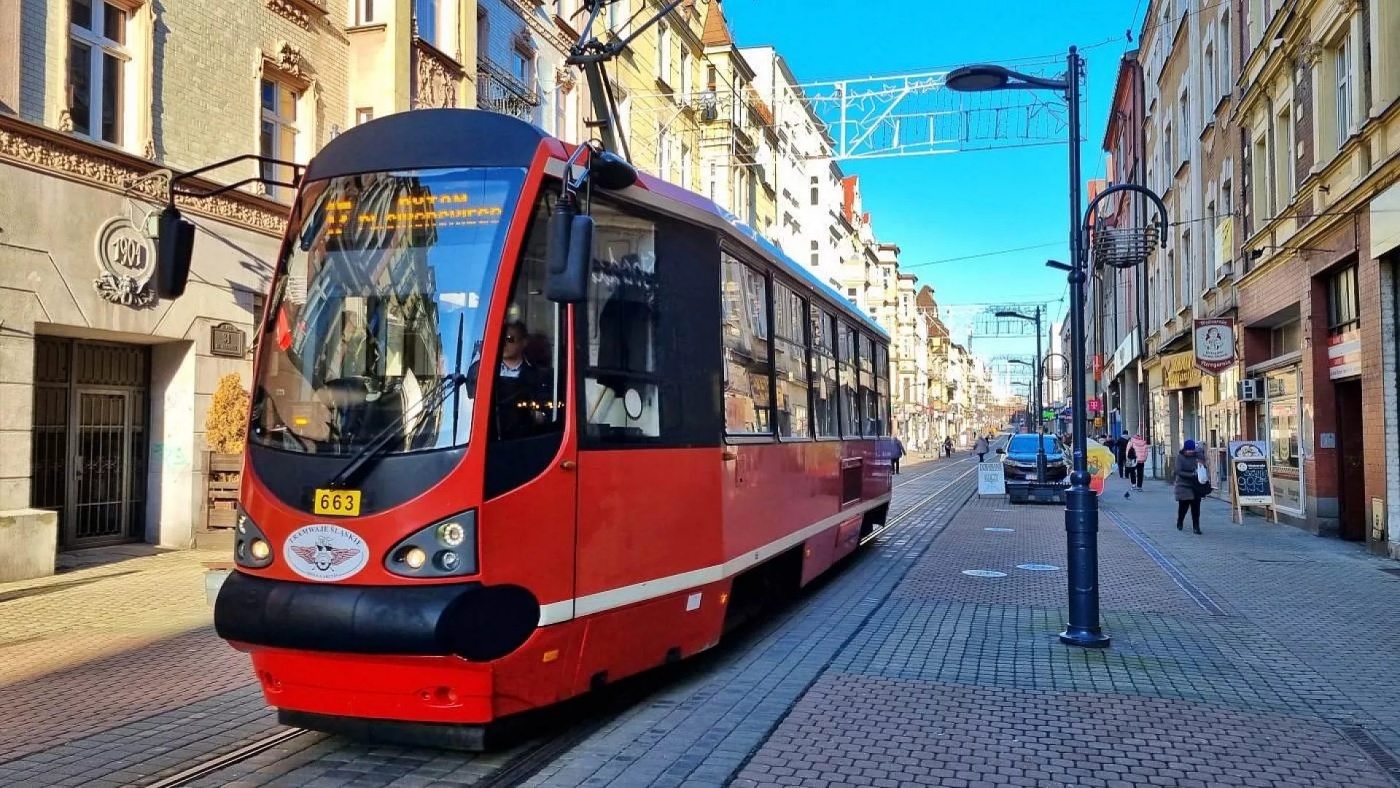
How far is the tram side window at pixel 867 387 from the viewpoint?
13000mm

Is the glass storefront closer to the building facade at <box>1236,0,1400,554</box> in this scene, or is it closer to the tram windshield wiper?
the building facade at <box>1236,0,1400,554</box>

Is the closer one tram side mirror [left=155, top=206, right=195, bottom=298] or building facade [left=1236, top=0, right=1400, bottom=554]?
tram side mirror [left=155, top=206, right=195, bottom=298]

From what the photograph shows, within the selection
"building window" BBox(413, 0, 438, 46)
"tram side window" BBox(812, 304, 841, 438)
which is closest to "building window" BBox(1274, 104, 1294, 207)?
"tram side window" BBox(812, 304, 841, 438)

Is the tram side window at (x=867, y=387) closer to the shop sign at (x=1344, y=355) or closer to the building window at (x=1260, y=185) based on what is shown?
the shop sign at (x=1344, y=355)

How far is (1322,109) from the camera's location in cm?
1543

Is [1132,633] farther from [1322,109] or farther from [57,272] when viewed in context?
[57,272]

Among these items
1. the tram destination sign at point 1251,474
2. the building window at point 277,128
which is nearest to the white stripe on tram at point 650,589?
the building window at point 277,128

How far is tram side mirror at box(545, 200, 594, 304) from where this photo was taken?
15.8 feet

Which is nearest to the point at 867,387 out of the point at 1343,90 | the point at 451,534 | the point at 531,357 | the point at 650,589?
the point at 650,589

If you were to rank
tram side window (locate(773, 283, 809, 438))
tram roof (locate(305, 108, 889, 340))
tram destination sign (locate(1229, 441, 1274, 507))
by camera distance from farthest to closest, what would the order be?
tram destination sign (locate(1229, 441, 1274, 507)) → tram side window (locate(773, 283, 809, 438)) → tram roof (locate(305, 108, 889, 340))

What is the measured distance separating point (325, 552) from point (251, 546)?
1.76 ft

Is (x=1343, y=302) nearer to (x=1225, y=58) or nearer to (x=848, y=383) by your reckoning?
(x=848, y=383)

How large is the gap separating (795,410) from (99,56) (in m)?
10.1

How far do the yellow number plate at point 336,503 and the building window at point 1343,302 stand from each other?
14099 mm
